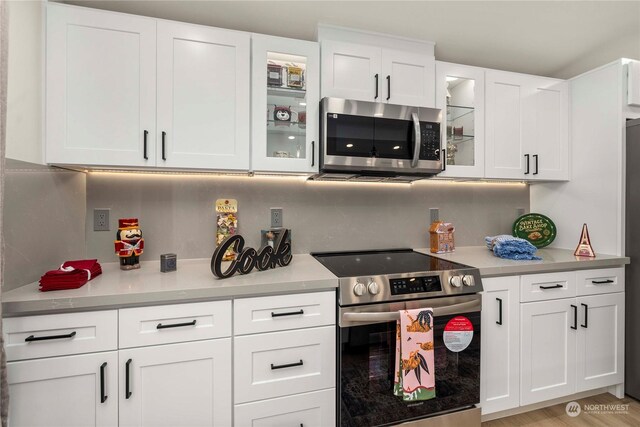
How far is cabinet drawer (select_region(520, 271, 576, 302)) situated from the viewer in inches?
72.9

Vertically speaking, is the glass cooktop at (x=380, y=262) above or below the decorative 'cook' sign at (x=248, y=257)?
below

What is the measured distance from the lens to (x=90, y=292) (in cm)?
126

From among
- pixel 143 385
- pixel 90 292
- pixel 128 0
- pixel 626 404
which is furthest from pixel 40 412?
pixel 626 404

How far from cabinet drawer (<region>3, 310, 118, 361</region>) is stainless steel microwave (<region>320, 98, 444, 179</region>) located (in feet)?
4.29

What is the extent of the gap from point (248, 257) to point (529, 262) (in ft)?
5.63

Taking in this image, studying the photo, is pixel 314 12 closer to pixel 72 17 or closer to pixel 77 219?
pixel 72 17

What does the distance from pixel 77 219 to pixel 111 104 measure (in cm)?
70

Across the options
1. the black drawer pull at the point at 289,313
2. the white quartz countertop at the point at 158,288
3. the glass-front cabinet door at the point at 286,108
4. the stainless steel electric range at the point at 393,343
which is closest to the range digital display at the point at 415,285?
the stainless steel electric range at the point at 393,343

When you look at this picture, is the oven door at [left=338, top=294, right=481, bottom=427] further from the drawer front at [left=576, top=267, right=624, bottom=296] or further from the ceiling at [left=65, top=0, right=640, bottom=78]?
the ceiling at [left=65, top=0, right=640, bottom=78]

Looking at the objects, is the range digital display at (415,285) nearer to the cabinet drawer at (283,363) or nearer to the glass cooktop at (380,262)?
the glass cooktop at (380,262)

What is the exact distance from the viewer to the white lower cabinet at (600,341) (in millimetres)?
1973

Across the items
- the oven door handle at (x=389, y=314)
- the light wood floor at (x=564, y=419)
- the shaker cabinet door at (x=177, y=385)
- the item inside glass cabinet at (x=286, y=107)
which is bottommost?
the light wood floor at (x=564, y=419)

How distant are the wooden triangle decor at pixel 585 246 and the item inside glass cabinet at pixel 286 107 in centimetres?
205

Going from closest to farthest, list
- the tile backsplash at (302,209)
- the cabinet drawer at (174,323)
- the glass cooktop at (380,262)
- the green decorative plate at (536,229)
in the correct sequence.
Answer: the cabinet drawer at (174,323) → the glass cooktop at (380,262) → the tile backsplash at (302,209) → the green decorative plate at (536,229)
